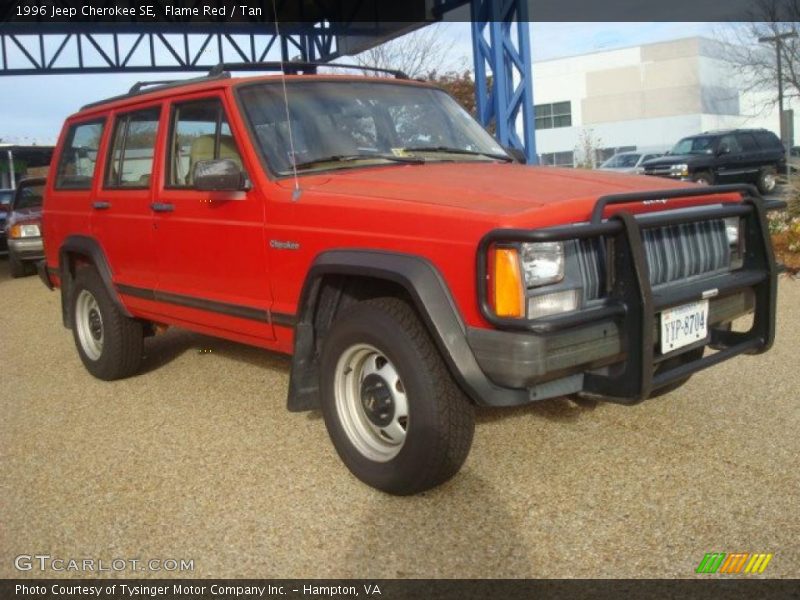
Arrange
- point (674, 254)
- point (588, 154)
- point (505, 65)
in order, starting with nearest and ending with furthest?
point (674, 254) < point (505, 65) < point (588, 154)

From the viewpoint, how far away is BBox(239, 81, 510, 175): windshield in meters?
4.20

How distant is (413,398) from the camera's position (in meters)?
3.31

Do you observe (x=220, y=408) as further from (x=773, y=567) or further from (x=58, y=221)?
(x=773, y=567)

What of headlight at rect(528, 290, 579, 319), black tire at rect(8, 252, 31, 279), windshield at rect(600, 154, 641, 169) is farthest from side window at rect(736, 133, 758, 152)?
headlight at rect(528, 290, 579, 319)

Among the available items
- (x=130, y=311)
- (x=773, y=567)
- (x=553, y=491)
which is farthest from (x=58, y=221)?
(x=773, y=567)

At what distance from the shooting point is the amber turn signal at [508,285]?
3.02 m

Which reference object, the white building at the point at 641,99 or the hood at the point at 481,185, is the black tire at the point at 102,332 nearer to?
the hood at the point at 481,185

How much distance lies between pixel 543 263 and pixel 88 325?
4150 millimetres

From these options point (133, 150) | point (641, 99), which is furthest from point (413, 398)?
point (641, 99)

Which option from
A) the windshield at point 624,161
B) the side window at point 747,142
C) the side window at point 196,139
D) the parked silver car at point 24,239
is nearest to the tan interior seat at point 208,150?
the side window at point 196,139

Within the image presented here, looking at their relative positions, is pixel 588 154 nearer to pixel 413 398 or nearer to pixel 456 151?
pixel 456 151

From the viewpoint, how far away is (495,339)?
3.04 metres

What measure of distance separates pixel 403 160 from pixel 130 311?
→ 2367 millimetres

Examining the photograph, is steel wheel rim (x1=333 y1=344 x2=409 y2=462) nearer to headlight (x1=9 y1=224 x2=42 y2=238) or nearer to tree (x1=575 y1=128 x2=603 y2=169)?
headlight (x1=9 y1=224 x2=42 y2=238)
